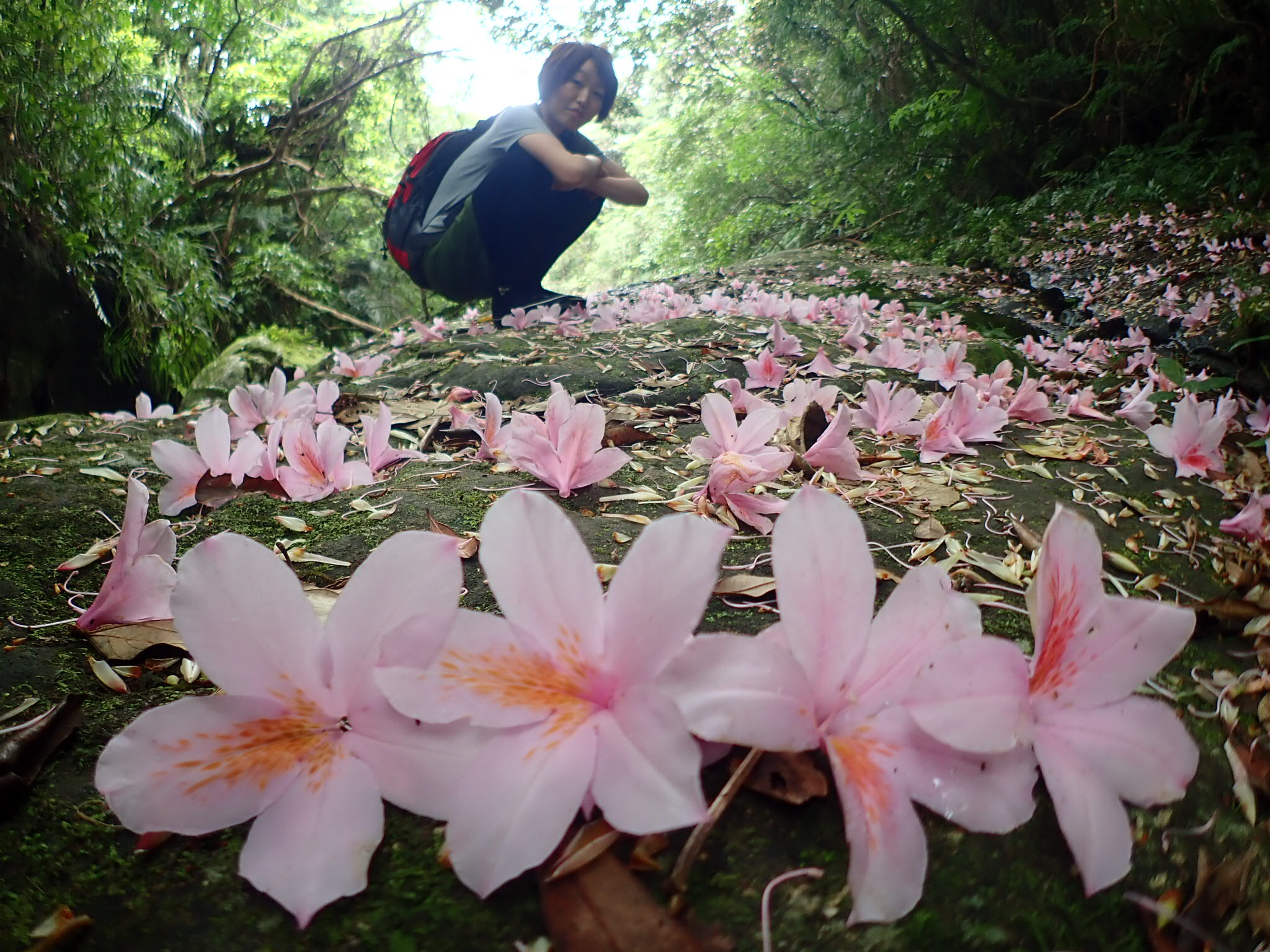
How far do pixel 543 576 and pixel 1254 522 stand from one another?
1.43 m

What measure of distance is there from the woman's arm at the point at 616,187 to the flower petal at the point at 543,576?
178 inches

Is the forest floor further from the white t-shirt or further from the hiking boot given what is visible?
the white t-shirt

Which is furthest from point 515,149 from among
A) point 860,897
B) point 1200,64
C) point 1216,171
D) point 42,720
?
point 1200,64

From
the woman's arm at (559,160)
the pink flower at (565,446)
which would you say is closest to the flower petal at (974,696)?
the pink flower at (565,446)

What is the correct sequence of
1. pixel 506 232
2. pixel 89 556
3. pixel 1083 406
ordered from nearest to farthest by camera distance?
pixel 89 556 → pixel 1083 406 → pixel 506 232

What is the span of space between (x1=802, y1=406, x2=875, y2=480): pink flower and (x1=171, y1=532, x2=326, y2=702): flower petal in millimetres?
981

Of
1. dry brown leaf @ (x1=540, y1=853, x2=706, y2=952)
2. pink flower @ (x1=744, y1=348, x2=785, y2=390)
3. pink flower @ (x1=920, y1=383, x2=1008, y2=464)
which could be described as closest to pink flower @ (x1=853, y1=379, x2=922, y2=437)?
pink flower @ (x1=920, y1=383, x2=1008, y2=464)

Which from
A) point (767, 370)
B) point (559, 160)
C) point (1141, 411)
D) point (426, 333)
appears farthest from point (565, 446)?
point (559, 160)

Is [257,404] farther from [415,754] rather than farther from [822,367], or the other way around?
[822,367]

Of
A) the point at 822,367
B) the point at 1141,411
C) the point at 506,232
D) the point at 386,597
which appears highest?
the point at 506,232

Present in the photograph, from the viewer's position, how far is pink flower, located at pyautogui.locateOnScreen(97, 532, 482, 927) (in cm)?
50

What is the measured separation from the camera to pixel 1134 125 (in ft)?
27.8

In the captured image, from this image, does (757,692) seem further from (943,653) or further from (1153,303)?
(1153,303)

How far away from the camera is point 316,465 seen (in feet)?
4.45
